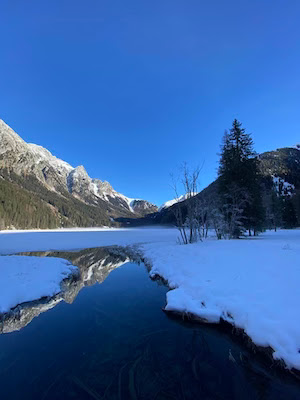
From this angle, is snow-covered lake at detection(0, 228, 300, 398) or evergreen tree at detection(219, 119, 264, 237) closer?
snow-covered lake at detection(0, 228, 300, 398)

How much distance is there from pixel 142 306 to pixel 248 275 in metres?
4.43

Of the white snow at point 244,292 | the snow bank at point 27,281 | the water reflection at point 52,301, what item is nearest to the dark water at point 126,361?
the water reflection at point 52,301

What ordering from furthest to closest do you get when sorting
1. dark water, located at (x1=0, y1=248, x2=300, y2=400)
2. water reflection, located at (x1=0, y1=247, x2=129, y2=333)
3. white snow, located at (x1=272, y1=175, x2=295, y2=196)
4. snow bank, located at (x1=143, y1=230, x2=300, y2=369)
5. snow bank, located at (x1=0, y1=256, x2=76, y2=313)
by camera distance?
white snow, located at (x1=272, y1=175, x2=295, y2=196), snow bank, located at (x1=0, y1=256, x2=76, y2=313), water reflection, located at (x1=0, y1=247, x2=129, y2=333), snow bank, located at (x1=143, y1=230, x2=300, y2=369), dark water, located at (x1=0, y1=248, x2=300, y2=400)

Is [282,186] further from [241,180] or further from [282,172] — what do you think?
[241,180]

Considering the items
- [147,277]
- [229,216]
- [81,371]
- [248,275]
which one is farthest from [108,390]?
[229,216]

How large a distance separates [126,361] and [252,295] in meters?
4.20

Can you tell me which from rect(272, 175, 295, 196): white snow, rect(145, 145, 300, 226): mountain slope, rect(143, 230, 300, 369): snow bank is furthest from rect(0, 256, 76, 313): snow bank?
rect(272, 175, 295, 196): white snow

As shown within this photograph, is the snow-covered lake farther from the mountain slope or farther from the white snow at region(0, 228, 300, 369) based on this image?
the mountain slope

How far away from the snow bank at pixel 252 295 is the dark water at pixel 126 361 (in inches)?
20.2

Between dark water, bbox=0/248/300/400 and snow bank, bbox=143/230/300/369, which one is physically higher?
snow bank, bbox=143/230/300/369

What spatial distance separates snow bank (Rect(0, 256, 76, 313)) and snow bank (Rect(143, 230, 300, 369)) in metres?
6.04

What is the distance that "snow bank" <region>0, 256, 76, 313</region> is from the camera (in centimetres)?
802

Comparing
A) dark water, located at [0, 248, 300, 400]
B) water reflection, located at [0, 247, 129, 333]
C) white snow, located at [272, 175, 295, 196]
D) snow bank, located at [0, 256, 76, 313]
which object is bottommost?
dark water, located at [0, 248, 300, 400]

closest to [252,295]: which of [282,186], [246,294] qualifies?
[246,294]
